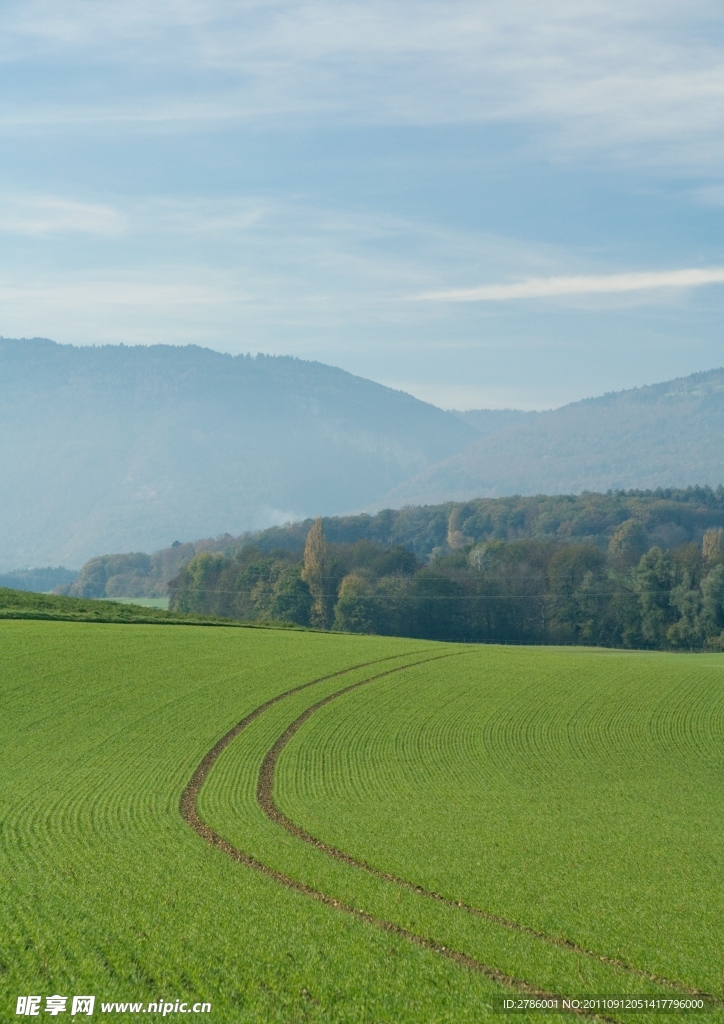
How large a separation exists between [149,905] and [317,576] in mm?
99819

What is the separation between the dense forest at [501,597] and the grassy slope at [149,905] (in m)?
65.9

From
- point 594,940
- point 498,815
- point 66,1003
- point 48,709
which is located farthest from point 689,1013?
point 48,709

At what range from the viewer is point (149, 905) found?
1608cm

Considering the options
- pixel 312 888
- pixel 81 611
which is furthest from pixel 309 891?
pixel 81 611

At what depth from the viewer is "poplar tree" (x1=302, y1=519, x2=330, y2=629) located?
113 meters

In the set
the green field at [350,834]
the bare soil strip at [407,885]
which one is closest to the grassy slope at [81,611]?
the green field at [350,834]

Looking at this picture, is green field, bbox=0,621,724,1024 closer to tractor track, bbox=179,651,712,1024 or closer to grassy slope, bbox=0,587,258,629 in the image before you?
tractor track, bbox=179,651,712,1024

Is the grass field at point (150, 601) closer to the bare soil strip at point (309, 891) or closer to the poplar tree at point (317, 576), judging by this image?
the poplar tree at point (317, 576)

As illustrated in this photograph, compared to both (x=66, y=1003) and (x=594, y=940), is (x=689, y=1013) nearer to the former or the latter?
(x=594, y=940)

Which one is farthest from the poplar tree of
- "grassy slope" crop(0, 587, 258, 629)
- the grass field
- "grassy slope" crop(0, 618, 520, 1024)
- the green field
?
"grassy slope" crop(0, 618, 520, 1024)

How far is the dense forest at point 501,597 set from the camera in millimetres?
103875

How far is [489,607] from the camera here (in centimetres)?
11150

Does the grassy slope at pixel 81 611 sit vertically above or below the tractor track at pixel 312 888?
above

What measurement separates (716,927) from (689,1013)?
3.74m
